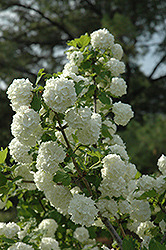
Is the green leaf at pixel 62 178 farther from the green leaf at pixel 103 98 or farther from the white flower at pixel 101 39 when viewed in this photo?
the white flower at pixel 101 39

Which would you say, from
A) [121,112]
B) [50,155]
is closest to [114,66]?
[121,112]

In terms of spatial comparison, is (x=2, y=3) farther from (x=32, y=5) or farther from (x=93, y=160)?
(x=93, y=160)

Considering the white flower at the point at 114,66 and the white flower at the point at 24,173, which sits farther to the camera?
the white flower at the point at 114,66

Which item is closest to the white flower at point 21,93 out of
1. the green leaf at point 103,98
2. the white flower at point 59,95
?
the white flower at point 59,95

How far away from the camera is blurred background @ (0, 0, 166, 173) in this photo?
5.09 metres

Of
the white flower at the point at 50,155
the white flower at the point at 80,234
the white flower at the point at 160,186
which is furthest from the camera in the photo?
the white flower at the point at 80,234

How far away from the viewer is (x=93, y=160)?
117cm

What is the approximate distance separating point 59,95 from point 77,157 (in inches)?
12.1

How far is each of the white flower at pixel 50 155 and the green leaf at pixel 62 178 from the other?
0.03 meters

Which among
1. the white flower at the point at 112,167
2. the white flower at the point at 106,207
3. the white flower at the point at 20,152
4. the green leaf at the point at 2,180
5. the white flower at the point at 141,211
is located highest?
the white flower at the point at 20,152

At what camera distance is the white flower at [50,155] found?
1.01 metres

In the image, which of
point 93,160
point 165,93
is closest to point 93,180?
point 93,160

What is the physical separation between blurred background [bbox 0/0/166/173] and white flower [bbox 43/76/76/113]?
417 cm

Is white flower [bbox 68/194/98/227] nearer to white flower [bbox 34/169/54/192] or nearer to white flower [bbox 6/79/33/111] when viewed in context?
white flower [bbox 34/169/54/192]
